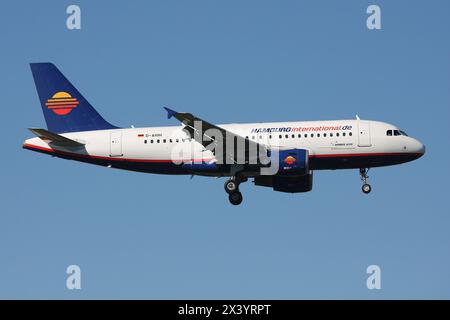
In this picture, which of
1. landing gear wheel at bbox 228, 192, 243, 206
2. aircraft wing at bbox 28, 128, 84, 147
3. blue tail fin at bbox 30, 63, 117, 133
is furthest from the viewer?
blue tail fin at bbox 30, 63, 117, 133

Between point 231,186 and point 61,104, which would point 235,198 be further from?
point 61,104

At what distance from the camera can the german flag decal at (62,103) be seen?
2596 inches

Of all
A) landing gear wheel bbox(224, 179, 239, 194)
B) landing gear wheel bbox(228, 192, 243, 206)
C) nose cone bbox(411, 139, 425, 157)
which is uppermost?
nose cone bbox(411, 139, 425, 157)

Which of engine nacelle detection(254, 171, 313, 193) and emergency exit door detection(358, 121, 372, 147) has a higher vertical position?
emergency exit door detection(358, 121, 372, 147)

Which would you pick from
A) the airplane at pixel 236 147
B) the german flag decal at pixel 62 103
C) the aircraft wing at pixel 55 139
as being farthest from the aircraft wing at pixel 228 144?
the german flag decal at pixel 62 103

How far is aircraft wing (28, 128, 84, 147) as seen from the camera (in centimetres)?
6203

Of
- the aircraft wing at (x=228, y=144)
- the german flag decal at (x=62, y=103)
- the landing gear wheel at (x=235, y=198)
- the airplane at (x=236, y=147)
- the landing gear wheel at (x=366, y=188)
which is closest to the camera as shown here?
the aircraft wing at (x=228, y=144)

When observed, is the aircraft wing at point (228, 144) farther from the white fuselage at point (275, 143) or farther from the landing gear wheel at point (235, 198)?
the landing gear wheel at point (235, 198)

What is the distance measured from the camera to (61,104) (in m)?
66.2

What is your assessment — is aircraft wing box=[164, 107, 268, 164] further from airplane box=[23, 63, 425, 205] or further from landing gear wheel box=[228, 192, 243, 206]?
landing gear wheel box=[228, 192, 243, 206]

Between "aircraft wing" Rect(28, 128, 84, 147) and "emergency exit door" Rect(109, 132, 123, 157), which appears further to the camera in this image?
"emergency exit door" Rect(109, 132, 123, 157)

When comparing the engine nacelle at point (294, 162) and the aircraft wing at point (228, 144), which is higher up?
the aircraft wing at point (228, 144)

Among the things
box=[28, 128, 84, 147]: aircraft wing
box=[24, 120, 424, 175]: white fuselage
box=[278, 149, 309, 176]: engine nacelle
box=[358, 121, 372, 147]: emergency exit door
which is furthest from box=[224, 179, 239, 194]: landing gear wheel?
box=[28, 128, 84, 147]: aircraft wing

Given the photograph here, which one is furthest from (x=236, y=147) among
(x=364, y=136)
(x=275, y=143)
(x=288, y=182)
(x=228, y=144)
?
(x=364, y=136)
